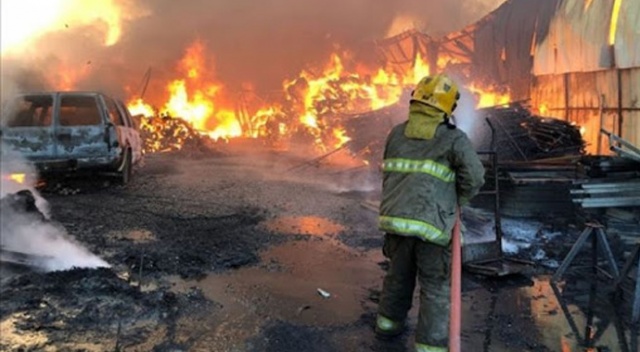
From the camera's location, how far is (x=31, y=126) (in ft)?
30.3

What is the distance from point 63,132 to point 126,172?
1622mm

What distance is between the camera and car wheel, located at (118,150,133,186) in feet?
33.9

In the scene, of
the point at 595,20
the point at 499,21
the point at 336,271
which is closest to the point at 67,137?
the point at 336,271

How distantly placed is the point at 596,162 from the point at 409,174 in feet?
17.4

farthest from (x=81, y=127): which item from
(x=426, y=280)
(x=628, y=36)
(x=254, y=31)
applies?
(x=254, y=31)

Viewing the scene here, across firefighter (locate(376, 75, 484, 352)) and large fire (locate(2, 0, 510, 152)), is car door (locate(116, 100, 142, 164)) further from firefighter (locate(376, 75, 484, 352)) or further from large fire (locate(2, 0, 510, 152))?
firefighter (locate(376, 75, 484, 352))

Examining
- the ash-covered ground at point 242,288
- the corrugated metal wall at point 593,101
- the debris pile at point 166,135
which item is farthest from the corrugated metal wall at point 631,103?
the debris pile at point 166,135

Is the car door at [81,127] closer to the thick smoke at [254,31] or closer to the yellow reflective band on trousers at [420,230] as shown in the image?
the yellow reflective band on trousers at [420,230]

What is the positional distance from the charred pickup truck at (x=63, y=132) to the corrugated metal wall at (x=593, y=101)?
9.73 metres

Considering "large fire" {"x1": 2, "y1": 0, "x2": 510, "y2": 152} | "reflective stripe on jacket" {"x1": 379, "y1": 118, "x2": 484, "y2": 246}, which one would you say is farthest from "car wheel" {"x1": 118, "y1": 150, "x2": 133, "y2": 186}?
"reflective stripe on jacket" {"x1": 379, "y1": 118, "x2": 484, "y2": 246}

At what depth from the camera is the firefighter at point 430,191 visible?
11.7 feet

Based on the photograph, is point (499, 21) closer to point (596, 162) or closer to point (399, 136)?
point (596, 162)

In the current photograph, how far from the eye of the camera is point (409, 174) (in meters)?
3.66

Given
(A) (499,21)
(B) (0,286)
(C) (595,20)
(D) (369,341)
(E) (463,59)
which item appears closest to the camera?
(D) (369,341)
